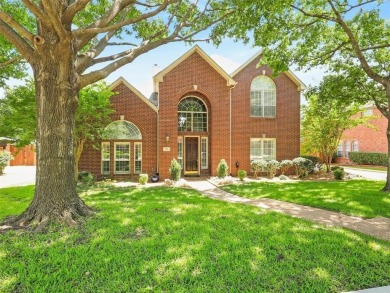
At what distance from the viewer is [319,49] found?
42.3ft

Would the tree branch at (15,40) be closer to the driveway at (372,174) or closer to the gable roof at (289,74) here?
the gable roof at (289,74)

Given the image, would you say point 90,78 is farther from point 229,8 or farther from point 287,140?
point 287,140

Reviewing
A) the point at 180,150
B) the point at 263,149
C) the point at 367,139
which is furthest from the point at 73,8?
the point at 367,139

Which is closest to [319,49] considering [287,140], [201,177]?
[287,140]

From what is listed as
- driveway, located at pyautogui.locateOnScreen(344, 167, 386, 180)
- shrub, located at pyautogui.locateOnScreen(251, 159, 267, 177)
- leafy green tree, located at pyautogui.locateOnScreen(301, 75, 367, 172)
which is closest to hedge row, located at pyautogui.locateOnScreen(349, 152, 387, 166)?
driveway, located at pyautogui.locateOnScreen(344, 167, 386, 180)

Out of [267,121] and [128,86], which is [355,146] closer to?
[267,121]

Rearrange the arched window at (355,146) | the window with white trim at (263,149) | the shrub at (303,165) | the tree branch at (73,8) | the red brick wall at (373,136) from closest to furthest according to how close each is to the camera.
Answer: the tree branch at (73,8)
the shrub at (303,165)
the window with white trim at (263,149)
the red brick wall at (373,136)
the arched window at (355,146)

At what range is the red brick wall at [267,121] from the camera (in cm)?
1719

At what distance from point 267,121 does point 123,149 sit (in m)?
10.4

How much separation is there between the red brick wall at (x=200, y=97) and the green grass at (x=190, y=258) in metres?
10.5

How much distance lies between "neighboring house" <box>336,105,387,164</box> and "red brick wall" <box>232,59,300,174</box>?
11.1m

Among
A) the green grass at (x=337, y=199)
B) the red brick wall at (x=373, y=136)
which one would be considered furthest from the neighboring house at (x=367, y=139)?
the green grass at (x=337, y=199)

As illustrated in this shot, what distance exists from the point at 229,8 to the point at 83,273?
10125 mm

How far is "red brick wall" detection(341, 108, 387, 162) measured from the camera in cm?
2614
